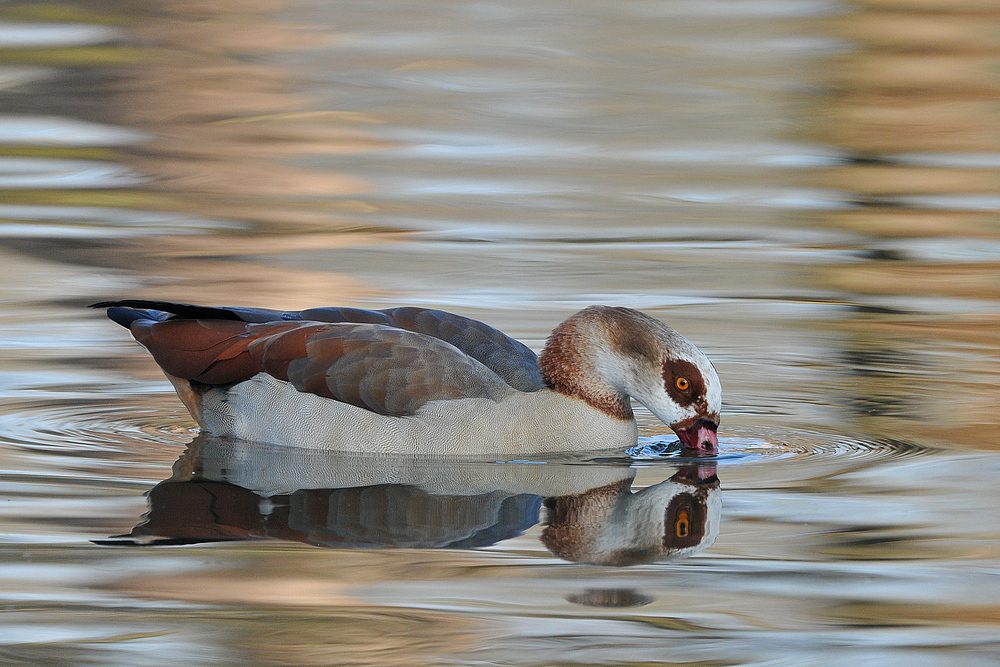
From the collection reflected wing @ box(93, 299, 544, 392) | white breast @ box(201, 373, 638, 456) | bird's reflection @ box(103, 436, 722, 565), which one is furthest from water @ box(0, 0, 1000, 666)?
reflected wing @ box(93, 299, 544, 392)

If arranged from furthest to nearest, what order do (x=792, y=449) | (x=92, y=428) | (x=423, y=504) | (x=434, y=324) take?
1. (x=434, y=324)
2. (x=92, y=428)
3. (x=792, y=449)
4. (x=423, y=504)

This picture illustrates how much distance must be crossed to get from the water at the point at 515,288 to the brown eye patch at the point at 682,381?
397 mm

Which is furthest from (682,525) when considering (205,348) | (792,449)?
(205,348)

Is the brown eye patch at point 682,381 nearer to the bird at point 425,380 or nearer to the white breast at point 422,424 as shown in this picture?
the bird at point 425,380

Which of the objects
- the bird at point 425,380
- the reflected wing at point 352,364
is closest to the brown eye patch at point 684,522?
the bird at point 425,380

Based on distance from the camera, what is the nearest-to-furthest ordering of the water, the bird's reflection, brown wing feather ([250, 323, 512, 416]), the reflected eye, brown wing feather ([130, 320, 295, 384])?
the water
the bird's reflection
the reflected eye
brown wing feather ([250, 323, 512, 416])
brown wing feather ([130, 320, 295, 384])

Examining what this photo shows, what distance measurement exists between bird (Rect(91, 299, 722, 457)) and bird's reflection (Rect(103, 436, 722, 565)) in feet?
0.49

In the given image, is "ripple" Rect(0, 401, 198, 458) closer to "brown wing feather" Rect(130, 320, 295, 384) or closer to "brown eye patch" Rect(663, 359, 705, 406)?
"brown wing feather" Rect(130, 320, 295, 384)

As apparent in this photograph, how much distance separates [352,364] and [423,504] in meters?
1.15

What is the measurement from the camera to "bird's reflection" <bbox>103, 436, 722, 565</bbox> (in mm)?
6824

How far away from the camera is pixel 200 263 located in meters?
12.8

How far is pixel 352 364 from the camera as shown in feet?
27.2

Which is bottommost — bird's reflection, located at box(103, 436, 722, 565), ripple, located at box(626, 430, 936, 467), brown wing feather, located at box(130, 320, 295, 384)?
bird's reflection, located at box(103, 436, 722, 565)

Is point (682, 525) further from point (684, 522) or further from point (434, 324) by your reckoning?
point (434, 324)
